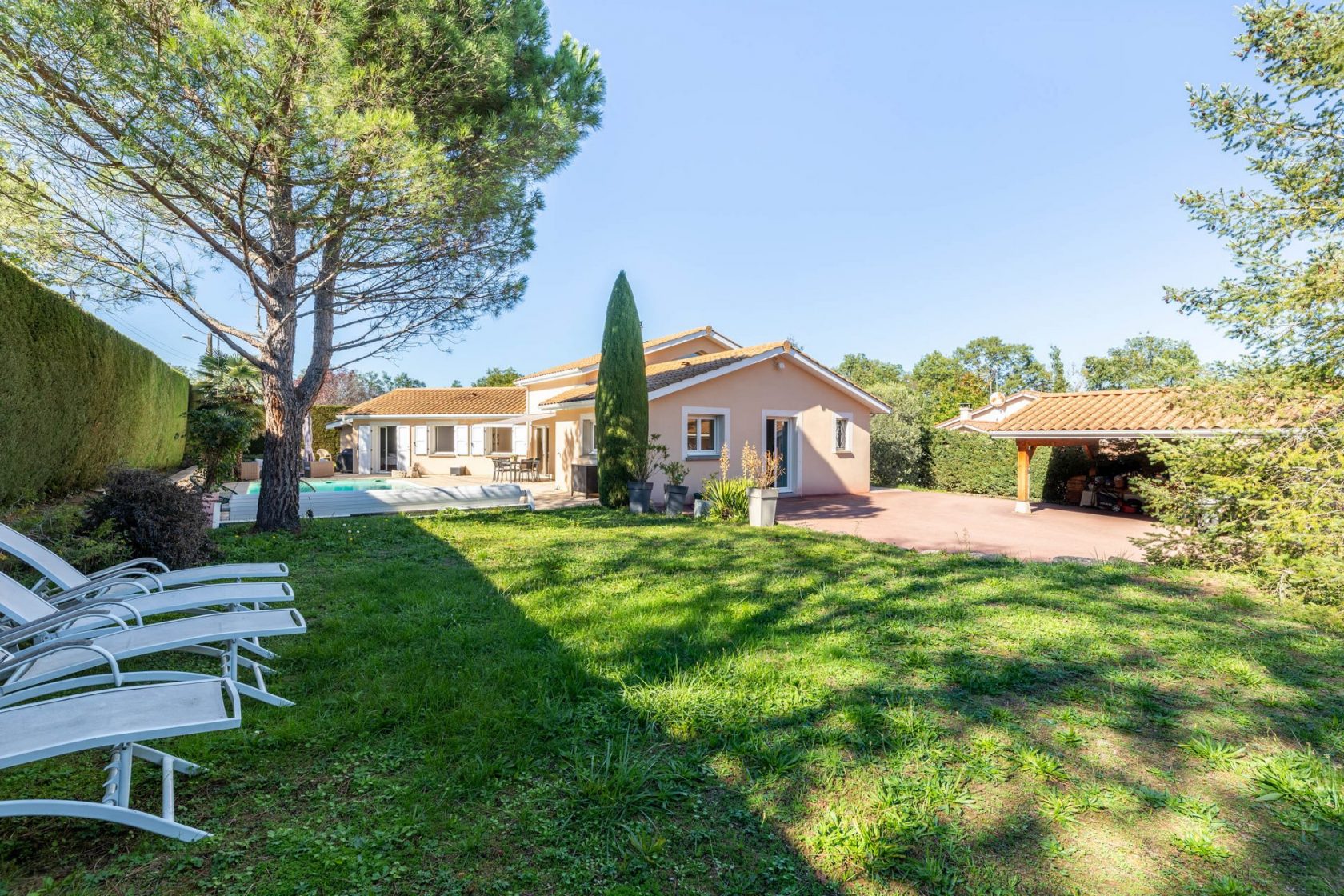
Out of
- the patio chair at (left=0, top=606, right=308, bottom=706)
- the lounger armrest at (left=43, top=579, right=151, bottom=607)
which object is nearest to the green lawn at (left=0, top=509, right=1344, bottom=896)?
the patio chair at (left=0, top=606, right=308, bottom=706)

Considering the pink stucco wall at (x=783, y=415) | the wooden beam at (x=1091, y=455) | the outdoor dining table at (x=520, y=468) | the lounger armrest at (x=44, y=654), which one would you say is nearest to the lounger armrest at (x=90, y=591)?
the lounger armrest at (x=44, y=654)

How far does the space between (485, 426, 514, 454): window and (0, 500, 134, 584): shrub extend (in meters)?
20.4

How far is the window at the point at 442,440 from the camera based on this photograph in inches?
1134

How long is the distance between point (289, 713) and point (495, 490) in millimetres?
10669

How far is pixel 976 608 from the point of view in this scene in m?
5.68

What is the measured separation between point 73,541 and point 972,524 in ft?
47.0

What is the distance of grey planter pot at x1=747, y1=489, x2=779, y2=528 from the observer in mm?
11422

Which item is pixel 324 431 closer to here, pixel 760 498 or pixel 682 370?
pixel 682 370

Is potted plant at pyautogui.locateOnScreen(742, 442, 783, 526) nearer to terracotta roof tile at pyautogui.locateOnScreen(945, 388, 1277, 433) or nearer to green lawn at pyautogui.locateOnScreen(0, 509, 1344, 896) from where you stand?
green lawn at pyautogui.locateOnScreen(0, 509, 1344, 896)

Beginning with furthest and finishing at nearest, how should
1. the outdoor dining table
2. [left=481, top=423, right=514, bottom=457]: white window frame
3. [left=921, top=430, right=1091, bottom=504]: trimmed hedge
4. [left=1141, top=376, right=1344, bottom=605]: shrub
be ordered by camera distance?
[left=481, top=423, right=514, bottom=457]: white window frame → the outdoor dining table → [left=921, top=430, right=1091, bottom=504]: trimmed hedge → [left=1141, top=376, right=1344, bottom=605]: shrub

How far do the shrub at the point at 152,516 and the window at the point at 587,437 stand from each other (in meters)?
11.3

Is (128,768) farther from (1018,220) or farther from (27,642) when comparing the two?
(1018,220)

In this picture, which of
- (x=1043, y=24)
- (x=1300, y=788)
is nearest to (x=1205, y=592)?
(x=1300, y=788)

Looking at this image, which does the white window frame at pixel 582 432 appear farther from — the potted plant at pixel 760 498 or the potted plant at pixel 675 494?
the potted plant at pixel 760 498
